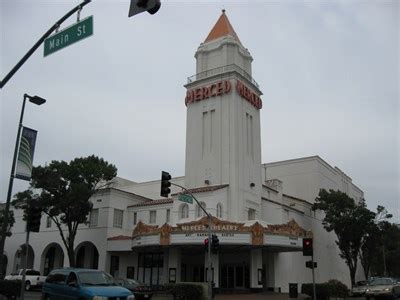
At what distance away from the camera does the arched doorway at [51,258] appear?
2164 inches

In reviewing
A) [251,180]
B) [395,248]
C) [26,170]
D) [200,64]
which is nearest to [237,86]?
[200,64]

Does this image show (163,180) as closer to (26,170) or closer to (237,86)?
(26,170)

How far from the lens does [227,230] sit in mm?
40344

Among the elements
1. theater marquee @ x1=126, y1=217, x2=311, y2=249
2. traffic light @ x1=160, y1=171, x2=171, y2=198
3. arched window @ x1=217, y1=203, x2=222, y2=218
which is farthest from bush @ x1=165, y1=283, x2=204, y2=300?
arched window @ x1=217, y1=203, x2=222, y2=218

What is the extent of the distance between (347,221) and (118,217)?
2559 centimetres

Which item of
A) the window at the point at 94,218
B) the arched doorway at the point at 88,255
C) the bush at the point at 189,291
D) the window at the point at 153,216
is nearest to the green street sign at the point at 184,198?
the bush at the point at 189,291

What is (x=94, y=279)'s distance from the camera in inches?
698

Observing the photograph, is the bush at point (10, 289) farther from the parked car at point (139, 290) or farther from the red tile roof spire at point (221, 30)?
the red tile roof spire at point (221, 30)

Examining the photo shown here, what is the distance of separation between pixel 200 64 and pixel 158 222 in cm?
1823

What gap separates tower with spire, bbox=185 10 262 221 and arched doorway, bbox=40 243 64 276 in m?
17.9

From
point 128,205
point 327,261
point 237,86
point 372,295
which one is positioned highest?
point 237,86

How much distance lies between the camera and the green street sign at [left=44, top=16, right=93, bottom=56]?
12.6 metres

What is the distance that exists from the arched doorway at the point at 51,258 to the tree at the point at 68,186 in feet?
37.1

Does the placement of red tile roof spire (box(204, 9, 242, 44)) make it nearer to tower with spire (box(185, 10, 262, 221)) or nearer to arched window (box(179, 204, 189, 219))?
tower with spire (box(185, 10, 262, 221))
